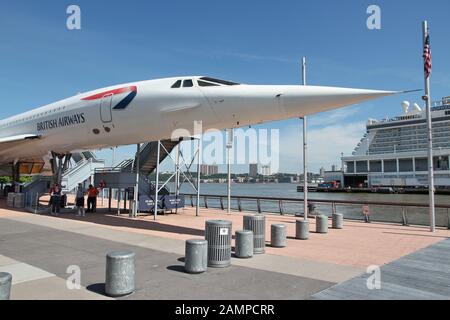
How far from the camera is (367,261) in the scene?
309 inches

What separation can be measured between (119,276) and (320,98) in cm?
648

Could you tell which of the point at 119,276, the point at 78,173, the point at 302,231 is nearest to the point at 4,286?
the point at 119,276

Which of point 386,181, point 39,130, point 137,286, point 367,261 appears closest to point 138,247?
point 137,286

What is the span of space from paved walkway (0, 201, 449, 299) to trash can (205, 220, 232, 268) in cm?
22

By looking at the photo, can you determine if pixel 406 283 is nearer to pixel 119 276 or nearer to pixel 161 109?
pixel 119 276

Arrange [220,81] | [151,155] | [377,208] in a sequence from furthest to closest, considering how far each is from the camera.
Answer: [377,208], [151,155], [220,81]

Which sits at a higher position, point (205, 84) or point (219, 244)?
point (205, 84)

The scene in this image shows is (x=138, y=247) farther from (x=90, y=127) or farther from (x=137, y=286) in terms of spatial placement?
(x=90, y=127)

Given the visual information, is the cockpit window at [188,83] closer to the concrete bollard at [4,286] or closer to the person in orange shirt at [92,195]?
the concrete bollard at [4,286]

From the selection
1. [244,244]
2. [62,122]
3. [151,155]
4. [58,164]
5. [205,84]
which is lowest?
[244,244]

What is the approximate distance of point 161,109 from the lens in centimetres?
1176

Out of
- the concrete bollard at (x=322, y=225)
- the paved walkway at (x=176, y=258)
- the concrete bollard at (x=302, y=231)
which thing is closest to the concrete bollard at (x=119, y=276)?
the paved walkway at (x=176, y=258)

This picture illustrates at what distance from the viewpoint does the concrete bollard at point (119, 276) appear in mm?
5293

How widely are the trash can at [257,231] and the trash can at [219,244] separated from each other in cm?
141
